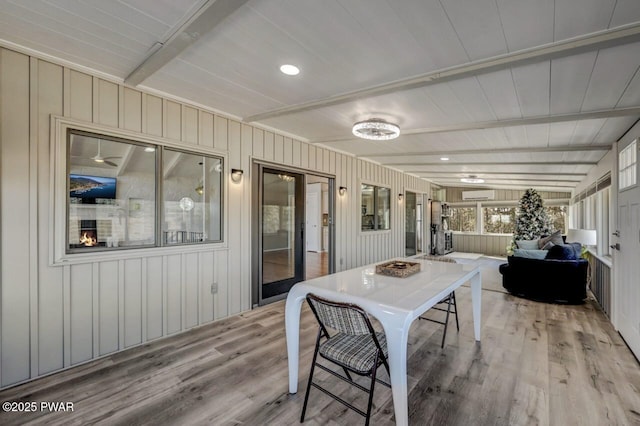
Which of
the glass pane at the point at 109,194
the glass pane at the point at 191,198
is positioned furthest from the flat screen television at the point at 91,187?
the glass pane at the point at 191,198

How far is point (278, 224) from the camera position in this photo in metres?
4.48

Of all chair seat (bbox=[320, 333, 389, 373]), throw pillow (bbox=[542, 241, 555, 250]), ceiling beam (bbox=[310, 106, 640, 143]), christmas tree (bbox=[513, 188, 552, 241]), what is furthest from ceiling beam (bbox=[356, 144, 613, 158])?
christmas tree (bbox=[513, 188, 552, 241])

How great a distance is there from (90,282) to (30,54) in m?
1.89

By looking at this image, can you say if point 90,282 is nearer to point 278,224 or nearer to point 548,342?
point 278,224

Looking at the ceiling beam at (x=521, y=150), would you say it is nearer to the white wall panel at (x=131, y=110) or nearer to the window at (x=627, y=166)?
the window at (x=627, y=166)

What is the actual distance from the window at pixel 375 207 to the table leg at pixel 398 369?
4713 millimetres

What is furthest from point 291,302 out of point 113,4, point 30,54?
point 30,54

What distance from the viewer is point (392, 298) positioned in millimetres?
1814

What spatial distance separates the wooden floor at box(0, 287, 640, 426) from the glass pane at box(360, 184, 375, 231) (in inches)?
127

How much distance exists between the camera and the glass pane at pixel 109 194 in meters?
2.57

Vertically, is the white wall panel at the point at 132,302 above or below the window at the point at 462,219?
below

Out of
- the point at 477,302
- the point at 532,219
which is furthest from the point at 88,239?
the point at 532,219

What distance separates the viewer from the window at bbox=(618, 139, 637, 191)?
2.87 meters

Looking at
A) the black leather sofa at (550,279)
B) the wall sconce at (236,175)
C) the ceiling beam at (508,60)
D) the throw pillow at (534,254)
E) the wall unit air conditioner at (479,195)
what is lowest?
the black leather sofa at (550,279)
